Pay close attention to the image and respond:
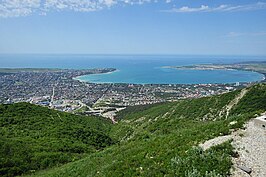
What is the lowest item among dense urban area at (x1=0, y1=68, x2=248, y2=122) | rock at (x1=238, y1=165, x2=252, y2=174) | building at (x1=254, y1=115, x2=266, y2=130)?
dense urban area at (x1=0, y1=68, x2=248, y2=122)

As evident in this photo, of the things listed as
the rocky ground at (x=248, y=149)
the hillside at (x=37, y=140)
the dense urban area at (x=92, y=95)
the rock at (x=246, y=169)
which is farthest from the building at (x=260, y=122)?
the dense urban area at (x=92, y=95)

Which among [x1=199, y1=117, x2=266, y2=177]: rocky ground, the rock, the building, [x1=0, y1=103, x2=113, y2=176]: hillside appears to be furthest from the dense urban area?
the rock

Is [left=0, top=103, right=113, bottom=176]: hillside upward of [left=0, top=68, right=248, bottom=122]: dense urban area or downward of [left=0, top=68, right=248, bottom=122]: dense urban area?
upward

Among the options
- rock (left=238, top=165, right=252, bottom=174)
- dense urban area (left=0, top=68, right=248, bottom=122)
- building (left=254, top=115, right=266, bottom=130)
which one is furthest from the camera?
dense urban area (left=0, top=68, right=248, bottom=122)

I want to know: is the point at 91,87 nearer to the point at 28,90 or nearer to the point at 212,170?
the point at 28,90

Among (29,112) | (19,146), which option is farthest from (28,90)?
(19,146)

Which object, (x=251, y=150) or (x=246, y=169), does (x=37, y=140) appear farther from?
(x=246, y=169)

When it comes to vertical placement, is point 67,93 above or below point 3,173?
below

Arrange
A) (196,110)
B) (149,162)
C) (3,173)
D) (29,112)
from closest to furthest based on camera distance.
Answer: (149,162) → (3,173) → (29,112) → (196,110)

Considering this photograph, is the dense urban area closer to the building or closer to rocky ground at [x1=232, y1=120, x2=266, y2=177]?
the building
